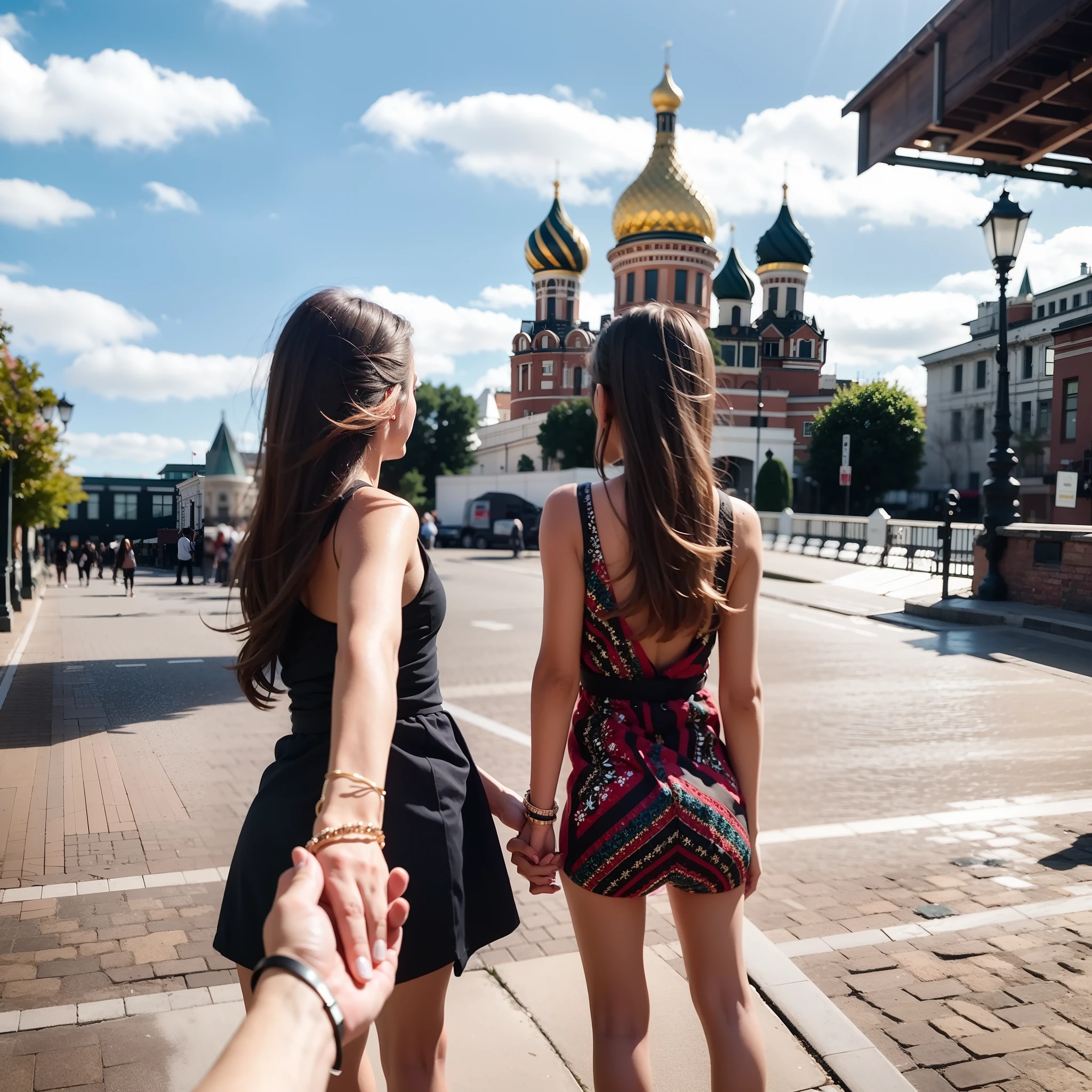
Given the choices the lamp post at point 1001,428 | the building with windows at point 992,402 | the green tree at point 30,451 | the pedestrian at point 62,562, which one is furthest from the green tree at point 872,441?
the green tree at point 30,451

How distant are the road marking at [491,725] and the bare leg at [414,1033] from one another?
5.47 meters

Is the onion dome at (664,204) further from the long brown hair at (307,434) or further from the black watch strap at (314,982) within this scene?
the black watch strap at (314,982)

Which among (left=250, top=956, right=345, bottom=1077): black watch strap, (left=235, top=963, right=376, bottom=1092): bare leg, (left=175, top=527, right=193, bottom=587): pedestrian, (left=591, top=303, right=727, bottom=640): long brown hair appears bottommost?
(left=235, top=963, right=376, bottom=1092): bare leg

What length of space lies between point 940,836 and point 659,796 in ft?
12.8

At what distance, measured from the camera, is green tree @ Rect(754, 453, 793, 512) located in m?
49.6

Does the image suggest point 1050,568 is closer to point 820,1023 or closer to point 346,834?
point 820,1023

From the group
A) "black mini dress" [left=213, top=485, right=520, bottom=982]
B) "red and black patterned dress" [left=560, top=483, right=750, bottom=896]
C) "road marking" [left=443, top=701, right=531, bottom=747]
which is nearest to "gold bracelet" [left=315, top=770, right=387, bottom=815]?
"black mini dress" [left=213, top=485, right=520, bottom=982]

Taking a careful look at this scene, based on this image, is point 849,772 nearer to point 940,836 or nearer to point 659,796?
point 940,836

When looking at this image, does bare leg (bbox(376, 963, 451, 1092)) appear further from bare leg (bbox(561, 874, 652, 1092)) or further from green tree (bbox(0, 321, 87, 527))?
green tree (bbox(0, 321, 87, 527))

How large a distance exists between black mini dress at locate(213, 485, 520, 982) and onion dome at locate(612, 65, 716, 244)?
65087mm

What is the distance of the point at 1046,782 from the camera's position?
6254 millimetres

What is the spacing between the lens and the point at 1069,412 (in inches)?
1352

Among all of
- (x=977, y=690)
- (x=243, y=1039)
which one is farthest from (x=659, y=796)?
(x=977, y=690)

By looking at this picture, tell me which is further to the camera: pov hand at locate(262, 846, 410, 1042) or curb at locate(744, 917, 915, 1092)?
curb at locate(744, 917, 915, 1092)
